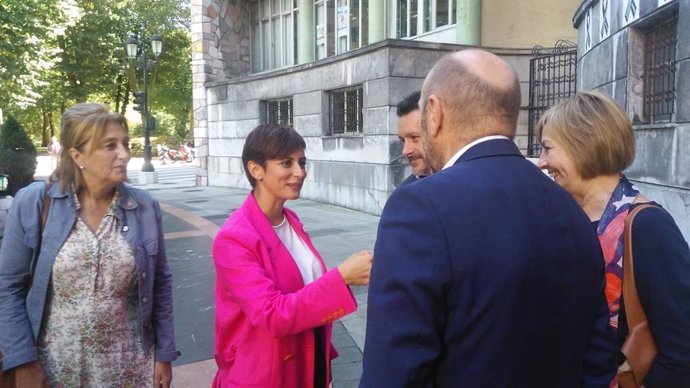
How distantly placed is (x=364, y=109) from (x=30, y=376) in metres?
9.83

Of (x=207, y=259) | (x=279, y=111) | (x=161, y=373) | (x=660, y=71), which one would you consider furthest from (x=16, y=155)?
(x=279, y=111)

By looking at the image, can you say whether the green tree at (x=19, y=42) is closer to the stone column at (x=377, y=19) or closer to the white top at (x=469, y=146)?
the stone column at (x=377, y=19)

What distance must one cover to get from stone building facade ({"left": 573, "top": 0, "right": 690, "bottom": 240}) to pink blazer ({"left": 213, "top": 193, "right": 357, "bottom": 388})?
15.2ft

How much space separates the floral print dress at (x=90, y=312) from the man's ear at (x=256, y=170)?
2.17ft

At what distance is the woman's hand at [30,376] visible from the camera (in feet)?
7.73

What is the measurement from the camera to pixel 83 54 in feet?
109

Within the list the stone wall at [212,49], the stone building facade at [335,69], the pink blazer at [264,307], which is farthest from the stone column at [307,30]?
the pink blazer at [264,307]

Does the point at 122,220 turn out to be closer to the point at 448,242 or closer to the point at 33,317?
the point at 33,317

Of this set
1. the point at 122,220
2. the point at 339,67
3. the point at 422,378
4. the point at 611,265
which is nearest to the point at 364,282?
the point at 422,378

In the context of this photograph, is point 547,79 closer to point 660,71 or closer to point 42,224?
point 660,71

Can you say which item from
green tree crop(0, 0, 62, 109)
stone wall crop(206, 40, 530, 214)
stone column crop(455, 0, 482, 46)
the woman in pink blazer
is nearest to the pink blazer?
the woman in pink blazer

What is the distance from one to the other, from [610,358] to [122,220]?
204 centimetres

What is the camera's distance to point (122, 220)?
2.56 meters

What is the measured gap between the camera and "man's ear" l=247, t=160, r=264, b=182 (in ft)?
7.97
